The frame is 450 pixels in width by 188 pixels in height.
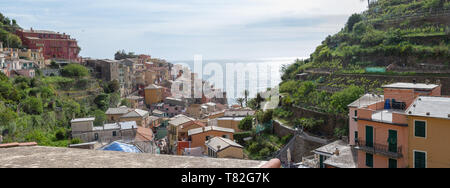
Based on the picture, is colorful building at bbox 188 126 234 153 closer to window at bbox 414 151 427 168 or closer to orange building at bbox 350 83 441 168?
orange building at bbox 350 83 441 168

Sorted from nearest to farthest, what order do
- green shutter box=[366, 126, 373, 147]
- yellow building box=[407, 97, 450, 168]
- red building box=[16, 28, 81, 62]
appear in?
yellow building box=[407, 97, 450, 168] < green shutter box=[366, 126, 373, 147] < red building box=[16, 28, 81, 62]

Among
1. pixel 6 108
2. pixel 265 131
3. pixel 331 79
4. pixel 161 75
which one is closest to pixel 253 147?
pixel 265 131

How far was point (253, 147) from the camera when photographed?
24.1 meters

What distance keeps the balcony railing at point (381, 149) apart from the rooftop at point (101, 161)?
803 centimetres

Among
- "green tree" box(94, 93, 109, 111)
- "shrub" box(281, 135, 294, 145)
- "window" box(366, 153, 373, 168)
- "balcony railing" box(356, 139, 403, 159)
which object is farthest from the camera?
"green tree" box(94, 93, 109, 111)

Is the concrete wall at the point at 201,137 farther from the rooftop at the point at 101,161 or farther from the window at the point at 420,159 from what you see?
the rooftop at the point at 101,161

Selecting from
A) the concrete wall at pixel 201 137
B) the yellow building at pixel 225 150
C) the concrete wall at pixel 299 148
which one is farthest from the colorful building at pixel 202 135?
the concrete wall at pixel 299 148

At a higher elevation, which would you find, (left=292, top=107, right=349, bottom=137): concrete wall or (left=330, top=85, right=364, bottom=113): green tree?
(left=330, top=85, right=364, bottom=113): green tree

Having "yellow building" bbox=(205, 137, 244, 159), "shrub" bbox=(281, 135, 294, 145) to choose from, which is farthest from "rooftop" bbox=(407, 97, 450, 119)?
"shrub" bbox=(281, 135, 294, 145)

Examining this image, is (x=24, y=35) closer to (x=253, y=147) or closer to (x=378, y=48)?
(x=253, y=147)

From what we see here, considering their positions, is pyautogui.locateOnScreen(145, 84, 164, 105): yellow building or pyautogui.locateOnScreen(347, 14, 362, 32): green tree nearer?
pyautogui.locateOnScreen(347, 14, 362, 32): green tree

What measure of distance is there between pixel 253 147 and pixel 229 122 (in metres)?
7.13

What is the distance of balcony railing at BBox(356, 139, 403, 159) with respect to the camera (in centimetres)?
1030
